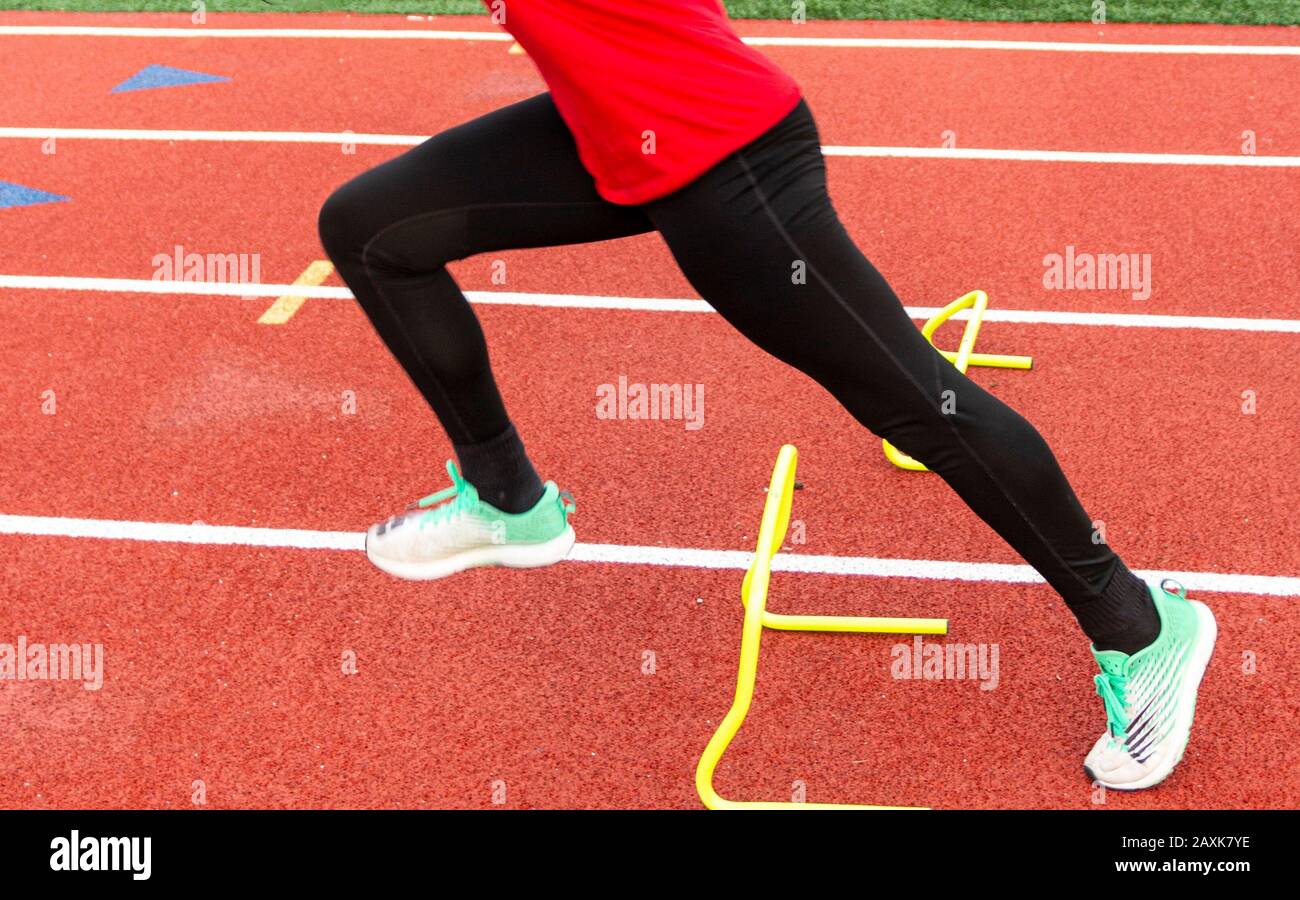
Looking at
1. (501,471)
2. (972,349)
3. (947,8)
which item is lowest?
(501,471)

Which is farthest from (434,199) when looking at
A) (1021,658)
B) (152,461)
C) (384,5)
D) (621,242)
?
(384,5)

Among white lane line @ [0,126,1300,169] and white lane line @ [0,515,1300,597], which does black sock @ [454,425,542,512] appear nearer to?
white lane line @ [0,515,1300,597]

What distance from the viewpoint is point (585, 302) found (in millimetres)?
4426

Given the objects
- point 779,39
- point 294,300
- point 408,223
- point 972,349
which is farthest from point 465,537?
point 779,39

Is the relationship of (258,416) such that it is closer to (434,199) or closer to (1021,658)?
(434,199)

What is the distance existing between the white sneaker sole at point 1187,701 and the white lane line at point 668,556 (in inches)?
25.1

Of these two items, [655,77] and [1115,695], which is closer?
[655,77]

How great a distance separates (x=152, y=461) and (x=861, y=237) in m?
2.70

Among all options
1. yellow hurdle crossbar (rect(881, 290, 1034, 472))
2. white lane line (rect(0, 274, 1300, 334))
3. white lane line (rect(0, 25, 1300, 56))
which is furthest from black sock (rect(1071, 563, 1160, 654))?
white lane line (rect(0, 25, 1300, 56))

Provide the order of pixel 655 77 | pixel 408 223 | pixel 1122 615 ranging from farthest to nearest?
pixel 1122 615 → pixel 408 223 → pixel 655 77

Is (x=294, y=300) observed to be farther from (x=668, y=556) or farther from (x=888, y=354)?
(x=888, y=354)

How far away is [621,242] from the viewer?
4.98 m

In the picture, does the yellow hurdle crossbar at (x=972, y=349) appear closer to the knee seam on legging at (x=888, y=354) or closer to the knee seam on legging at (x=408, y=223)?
the knee seam on legging at (x=888, y=354)

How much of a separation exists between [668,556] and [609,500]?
0.30 m
